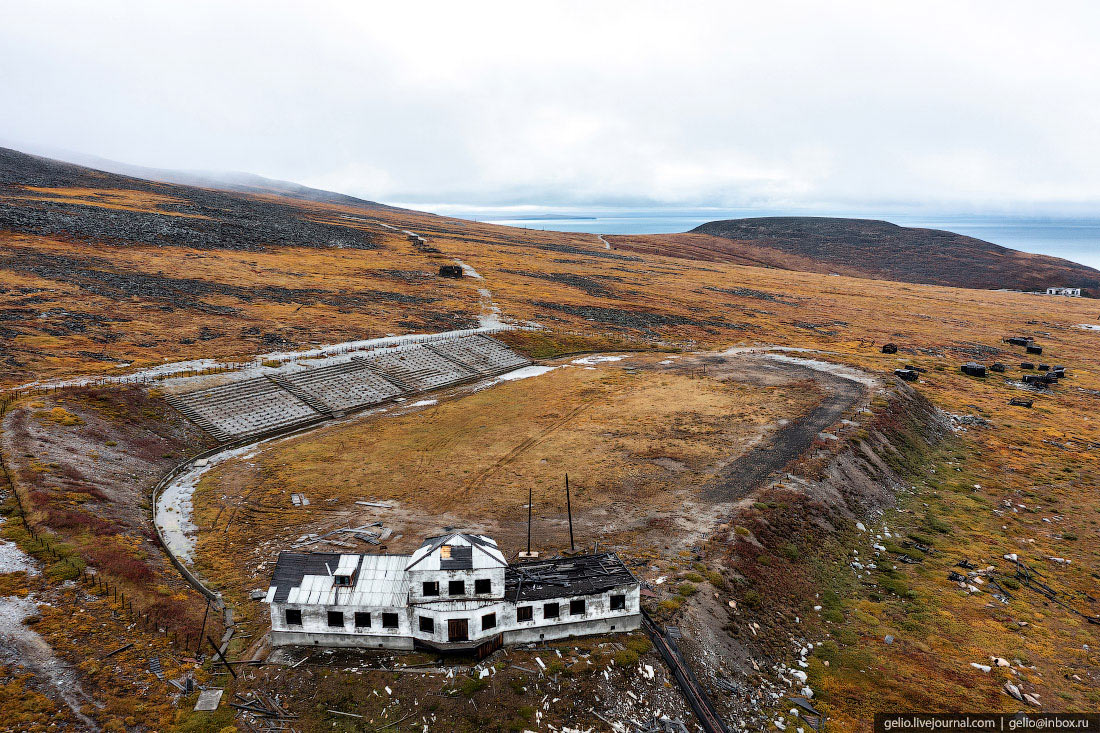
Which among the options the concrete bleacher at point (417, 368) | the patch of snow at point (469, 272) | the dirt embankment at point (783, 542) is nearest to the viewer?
the dirt embankment at point (783, 542)

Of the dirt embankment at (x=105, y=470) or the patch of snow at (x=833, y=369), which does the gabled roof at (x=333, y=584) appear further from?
the patch of snow at (x=833, y=369)

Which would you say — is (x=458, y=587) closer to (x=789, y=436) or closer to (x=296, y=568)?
(x=296, y=568)

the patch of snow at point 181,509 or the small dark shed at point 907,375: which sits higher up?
the small dark shed at point 907,375

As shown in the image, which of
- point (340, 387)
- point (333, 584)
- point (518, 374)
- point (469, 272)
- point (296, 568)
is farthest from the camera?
point (469, 272)

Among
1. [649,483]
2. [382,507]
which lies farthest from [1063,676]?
[382,507]

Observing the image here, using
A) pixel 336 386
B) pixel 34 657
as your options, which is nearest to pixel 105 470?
pixel 34 657

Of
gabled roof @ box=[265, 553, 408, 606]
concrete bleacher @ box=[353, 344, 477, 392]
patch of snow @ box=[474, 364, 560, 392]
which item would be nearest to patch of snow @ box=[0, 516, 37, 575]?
gabled roof @ box=[265, 553, 408, 606]

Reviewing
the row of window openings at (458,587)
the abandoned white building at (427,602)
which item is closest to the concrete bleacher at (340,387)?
the abandoned white building at (427,602)
